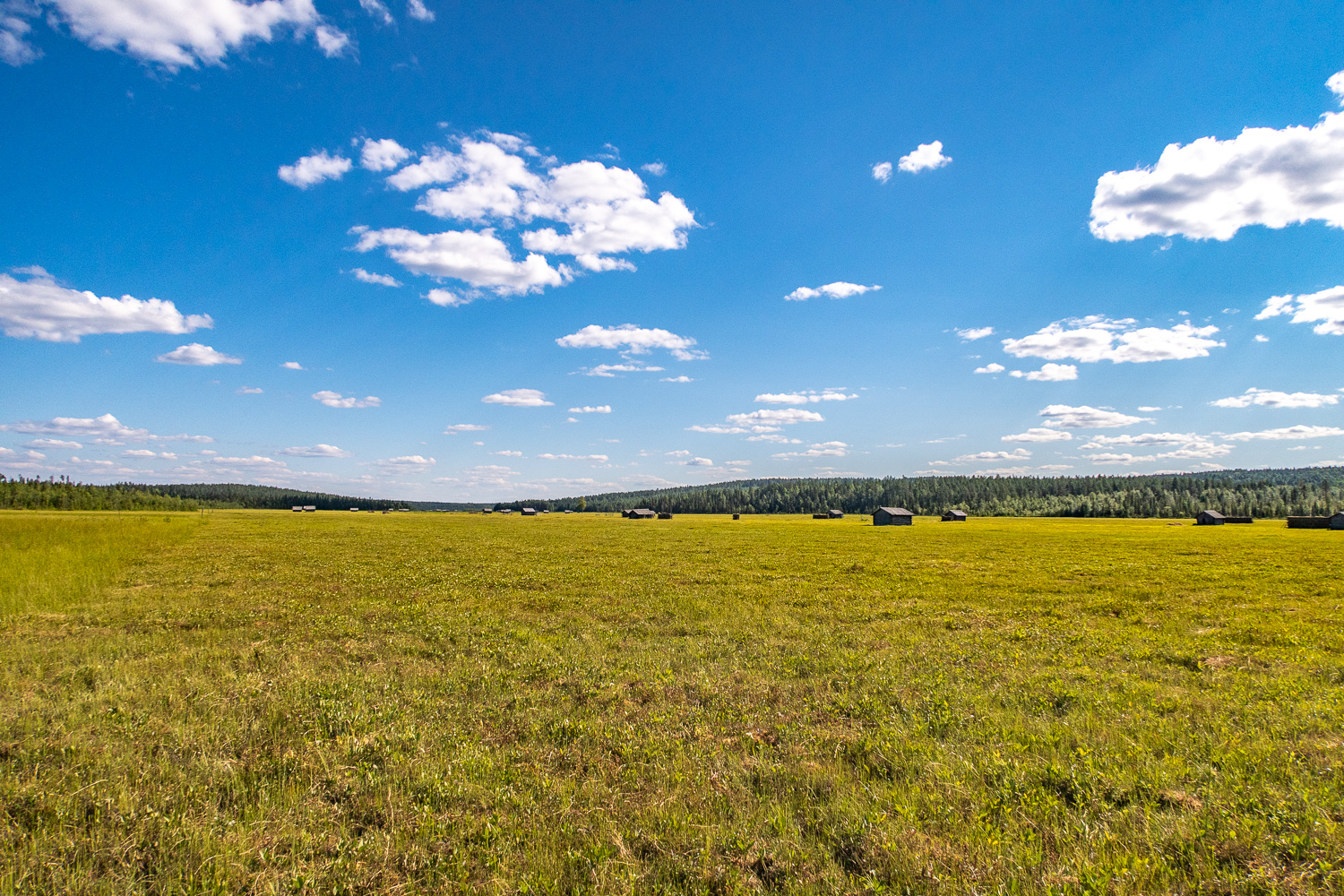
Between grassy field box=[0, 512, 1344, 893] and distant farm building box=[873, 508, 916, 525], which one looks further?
distant farm building box=[873, 508, 916, 525]

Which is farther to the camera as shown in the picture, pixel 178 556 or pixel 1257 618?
pixel 178 556

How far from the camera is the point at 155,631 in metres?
16.0

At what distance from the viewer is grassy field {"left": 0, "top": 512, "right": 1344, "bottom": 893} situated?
18.4ft

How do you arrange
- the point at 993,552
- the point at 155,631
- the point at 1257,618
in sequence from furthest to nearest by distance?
the point at 993,552
the point at 1257,618
the point at 155,631

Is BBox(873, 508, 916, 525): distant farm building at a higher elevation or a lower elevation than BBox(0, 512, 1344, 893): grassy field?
lower

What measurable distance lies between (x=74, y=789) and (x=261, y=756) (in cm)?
186

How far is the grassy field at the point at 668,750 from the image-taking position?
18.4 feet

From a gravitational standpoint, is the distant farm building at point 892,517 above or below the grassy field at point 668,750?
below

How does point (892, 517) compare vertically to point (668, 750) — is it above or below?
below

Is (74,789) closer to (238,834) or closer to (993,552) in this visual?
(238,834)

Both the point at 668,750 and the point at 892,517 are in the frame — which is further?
the point at 892,517

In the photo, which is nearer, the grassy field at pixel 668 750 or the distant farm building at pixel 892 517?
the grassy field at pixel 668 750

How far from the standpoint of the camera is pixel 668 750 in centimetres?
843

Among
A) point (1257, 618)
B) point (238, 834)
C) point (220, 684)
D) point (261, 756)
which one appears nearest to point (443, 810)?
point (238, 834)
